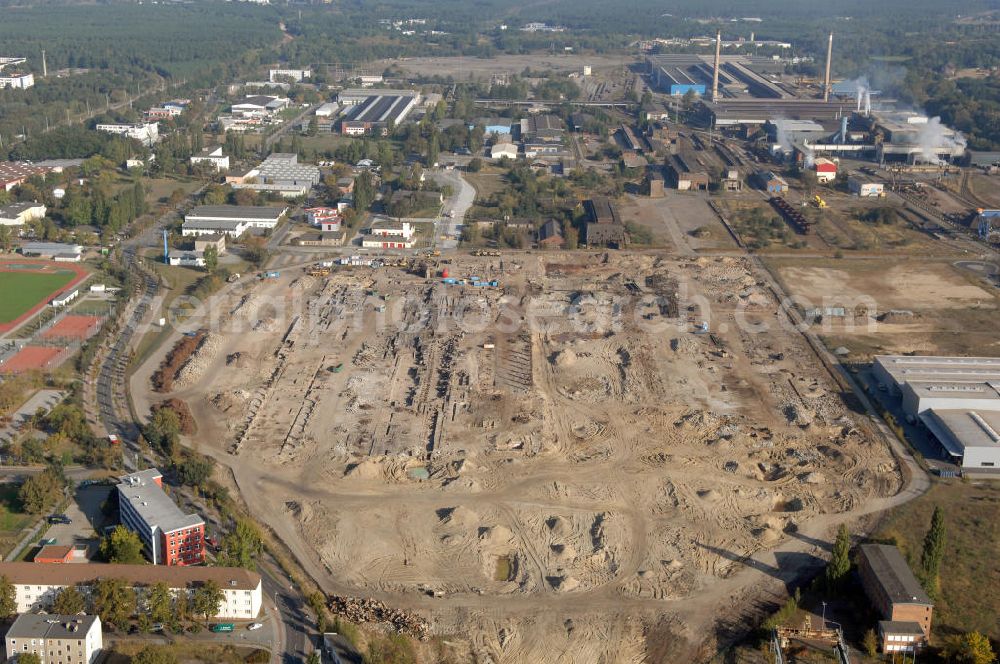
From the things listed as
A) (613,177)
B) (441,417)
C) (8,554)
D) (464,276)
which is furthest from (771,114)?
(8,554)

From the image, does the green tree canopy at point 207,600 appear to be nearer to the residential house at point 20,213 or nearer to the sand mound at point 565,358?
the sand mound at point 565,358

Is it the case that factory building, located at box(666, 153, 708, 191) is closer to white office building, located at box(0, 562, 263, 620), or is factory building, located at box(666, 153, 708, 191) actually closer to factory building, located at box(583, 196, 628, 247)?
factory building, located at box(583, 196, 628, 247)

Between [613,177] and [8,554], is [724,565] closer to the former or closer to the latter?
[8,554]

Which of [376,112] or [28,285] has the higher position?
[376,112]

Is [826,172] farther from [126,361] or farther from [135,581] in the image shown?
[135,581]

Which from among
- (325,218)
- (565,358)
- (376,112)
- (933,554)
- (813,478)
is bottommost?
(813,478)

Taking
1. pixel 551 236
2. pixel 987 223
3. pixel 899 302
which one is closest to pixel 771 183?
pixel 987 223

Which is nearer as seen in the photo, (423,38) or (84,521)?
(84,521)
